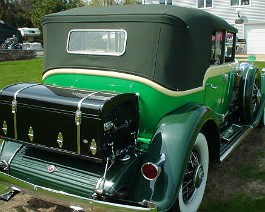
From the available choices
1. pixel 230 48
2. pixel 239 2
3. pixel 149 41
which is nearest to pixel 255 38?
pixel 239 2

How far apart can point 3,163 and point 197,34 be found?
220 centimetres

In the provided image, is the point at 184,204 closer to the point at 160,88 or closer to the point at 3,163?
the point at 160,88

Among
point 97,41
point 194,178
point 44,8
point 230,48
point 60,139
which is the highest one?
point 44,8

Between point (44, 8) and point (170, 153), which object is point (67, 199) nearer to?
point (170, 153)

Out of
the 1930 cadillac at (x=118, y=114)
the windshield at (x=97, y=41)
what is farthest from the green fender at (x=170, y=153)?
the windshield at (x=97, y=41)

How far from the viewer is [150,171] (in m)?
2.70

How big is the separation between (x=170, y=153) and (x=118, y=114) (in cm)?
53

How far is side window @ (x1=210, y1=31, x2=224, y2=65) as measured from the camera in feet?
13.4

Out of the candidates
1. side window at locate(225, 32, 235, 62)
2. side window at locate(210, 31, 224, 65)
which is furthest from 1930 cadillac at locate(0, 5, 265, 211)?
side window at locate(225, 32, 235, 62)

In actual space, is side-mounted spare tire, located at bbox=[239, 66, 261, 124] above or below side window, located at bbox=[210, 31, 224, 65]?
below

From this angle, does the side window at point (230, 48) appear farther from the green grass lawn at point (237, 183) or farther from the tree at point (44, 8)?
the tree at point (44, 8)

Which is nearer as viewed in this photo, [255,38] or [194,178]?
[194,178]

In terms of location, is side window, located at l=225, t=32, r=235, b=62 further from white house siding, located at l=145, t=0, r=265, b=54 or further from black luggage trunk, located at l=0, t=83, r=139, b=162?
white house siding, located at l=145, t=0, r=265, b=54

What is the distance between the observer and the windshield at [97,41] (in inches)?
131
